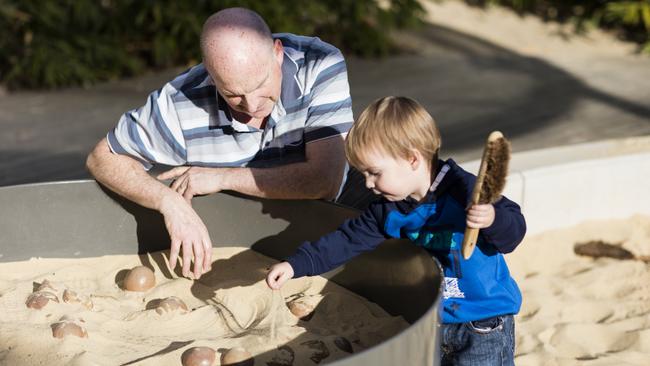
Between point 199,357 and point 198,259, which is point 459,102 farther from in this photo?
point 199,357

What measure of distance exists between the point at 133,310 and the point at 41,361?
39 centimetres

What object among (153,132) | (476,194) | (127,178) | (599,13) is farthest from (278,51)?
(599,13)

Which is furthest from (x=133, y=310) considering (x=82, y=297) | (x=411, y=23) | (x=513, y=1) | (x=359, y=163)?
(x=513, y=1)

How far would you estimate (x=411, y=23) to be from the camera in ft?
25.2

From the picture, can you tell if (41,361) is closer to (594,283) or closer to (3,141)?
(594,283)

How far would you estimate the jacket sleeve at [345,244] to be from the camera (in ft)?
7.79

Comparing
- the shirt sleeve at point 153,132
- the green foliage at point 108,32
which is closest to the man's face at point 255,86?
the shirt sleeve at point 153,132

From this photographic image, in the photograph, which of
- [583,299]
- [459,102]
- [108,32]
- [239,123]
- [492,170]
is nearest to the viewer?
[492,170]

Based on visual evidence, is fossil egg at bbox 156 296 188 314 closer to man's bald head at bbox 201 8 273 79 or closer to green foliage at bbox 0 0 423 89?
man's bald head at bbox 201 8 273 79

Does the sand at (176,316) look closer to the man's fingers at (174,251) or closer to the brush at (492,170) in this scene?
the man's fingers at (174,251)

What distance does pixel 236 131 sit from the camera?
288cm

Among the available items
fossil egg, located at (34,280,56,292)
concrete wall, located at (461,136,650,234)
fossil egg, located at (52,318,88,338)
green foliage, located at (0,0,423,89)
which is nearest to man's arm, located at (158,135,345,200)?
fossil egg, located at (34,280,56,292)

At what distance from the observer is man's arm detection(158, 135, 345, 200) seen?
9.06 feet

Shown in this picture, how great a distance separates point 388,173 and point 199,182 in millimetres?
795
